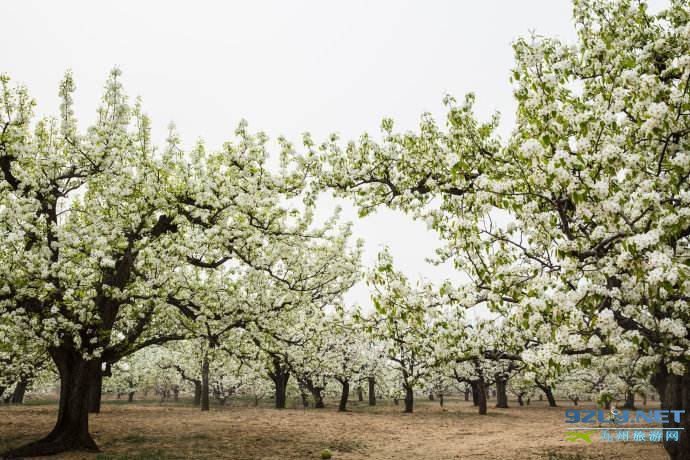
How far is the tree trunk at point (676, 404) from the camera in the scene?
31.9ft

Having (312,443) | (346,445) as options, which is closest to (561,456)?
(346,445)

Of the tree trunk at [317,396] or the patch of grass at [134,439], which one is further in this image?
the tree trunk at [317,396]

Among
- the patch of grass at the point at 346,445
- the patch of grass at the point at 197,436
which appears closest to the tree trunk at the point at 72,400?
the patch of grass at the point at 197,436

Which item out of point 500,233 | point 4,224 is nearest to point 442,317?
point 500,233

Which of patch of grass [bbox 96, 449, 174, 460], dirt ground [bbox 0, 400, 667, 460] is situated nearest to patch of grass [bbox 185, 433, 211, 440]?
dirt ground [bbox 0, 400, 667, 460]

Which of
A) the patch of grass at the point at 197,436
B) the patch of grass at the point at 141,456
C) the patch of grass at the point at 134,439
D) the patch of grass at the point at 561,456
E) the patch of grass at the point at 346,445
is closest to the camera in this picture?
the patch of grass at the point at 141,456

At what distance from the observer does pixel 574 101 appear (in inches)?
316

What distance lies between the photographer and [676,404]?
9812 mm

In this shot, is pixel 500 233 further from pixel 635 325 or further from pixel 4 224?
pixel 4 224

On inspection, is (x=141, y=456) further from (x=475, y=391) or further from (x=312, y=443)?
(x=475, y=391)

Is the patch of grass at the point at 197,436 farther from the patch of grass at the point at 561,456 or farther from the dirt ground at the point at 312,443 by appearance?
the patch of grass at the point at 561,456

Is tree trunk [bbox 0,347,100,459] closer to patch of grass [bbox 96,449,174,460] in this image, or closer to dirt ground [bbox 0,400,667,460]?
dirt ground [bbox 0,400,667,460]

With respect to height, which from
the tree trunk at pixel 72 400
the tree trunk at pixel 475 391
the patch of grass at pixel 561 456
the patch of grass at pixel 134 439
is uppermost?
the tree trunk at pixel 72 400

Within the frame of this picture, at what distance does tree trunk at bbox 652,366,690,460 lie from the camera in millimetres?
9719
